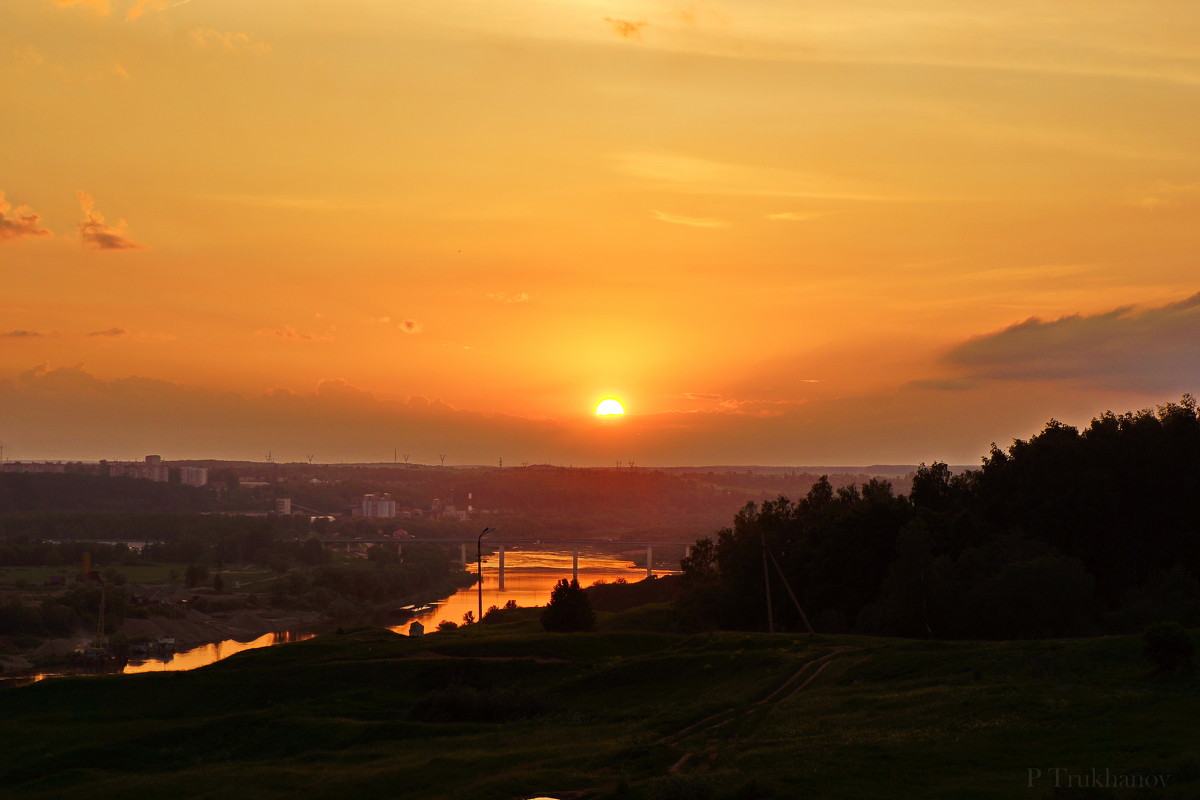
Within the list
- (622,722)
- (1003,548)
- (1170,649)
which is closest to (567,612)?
(1003,548)

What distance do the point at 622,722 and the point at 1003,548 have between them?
26656 millimetres

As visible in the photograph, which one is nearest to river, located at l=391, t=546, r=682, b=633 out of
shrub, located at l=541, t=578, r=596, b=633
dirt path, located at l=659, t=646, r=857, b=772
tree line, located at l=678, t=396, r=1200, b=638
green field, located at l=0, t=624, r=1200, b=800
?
shrub, located at l=541, t=578, r=596, b=633

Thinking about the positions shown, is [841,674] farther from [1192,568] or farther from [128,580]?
[128,580]

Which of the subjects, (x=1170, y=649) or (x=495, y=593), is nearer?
(x=1170, y=649)

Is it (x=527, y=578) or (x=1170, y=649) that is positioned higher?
(x=1170, y=649)

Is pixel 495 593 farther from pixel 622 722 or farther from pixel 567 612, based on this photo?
pixel 622 722

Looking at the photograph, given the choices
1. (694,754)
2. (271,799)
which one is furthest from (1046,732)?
(271,799)

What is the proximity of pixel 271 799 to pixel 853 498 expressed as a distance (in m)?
46.7

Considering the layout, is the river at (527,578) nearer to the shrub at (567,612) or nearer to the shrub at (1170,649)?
the shrub at (567,612)

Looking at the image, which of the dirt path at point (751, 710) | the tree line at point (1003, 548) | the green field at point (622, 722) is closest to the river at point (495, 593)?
the green field at point (622, 722)

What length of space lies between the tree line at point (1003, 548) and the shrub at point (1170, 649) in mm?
19378

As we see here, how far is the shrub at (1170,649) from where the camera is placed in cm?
2295

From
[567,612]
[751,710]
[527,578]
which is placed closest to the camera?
[751,710]

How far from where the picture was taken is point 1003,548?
48.5 meters
